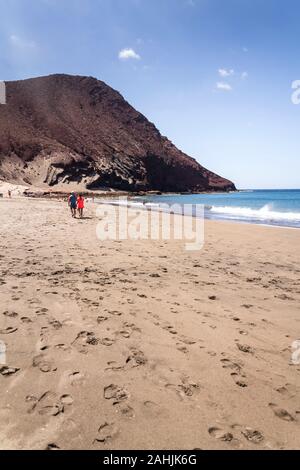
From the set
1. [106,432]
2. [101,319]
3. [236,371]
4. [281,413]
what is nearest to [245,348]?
[236,371]

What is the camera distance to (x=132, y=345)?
3734 millimetres

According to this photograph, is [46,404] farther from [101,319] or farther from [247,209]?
[247,209]

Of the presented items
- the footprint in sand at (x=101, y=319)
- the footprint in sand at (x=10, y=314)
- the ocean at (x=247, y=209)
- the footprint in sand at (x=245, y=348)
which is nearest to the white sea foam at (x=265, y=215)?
the ocean at (x=247, y=209)

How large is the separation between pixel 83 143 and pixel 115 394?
88825 mm

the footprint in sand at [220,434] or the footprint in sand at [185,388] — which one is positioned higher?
the footprint in sand at [185,388]

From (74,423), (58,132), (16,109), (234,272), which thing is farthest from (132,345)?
(16,109)

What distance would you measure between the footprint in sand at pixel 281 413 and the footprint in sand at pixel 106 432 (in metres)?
1.37

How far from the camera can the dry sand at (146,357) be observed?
8.11 feet

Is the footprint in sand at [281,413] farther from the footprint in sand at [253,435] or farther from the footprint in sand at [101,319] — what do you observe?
the footprint in sand at [101,319]

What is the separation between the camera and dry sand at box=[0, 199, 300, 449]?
2473mm

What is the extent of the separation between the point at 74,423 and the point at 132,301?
2629mm

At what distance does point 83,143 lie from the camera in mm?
85875

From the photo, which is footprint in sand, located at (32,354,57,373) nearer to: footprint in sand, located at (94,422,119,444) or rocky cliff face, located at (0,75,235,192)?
footprint in sand, located at (94,422,119,444)
